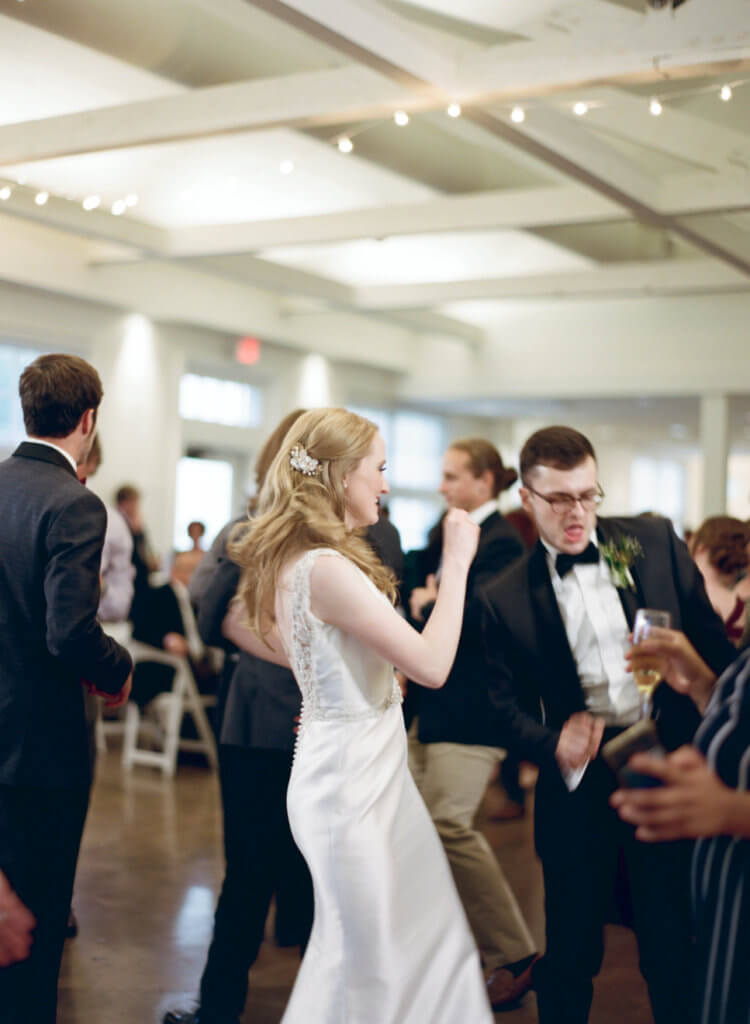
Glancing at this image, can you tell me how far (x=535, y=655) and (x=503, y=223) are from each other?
5.28m

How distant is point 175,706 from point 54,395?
5143 mm

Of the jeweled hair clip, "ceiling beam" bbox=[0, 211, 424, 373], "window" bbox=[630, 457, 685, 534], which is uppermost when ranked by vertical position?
"ceiling beam" bbox=[0, 211, 424, 373]

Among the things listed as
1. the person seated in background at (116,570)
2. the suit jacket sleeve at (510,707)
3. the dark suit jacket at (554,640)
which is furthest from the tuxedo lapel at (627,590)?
the person seated in background at (116,570)

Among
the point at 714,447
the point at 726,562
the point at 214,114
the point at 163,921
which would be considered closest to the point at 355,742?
the point at 163,921

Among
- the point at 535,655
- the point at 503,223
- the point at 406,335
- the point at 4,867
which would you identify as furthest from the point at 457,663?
the point at 406,335

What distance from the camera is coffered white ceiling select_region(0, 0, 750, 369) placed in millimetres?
4820

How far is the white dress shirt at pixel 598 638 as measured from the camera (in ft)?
9.05

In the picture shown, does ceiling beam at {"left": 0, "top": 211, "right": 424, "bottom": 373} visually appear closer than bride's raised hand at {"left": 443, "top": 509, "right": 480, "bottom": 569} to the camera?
No

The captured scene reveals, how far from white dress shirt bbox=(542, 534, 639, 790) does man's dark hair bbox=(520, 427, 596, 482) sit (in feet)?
0.62

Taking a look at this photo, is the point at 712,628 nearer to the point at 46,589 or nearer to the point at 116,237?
the point at 46,589

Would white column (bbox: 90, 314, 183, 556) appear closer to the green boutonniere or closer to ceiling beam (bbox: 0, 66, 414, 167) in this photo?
ceiling beam (bbox: 0, 66, 414, 167)

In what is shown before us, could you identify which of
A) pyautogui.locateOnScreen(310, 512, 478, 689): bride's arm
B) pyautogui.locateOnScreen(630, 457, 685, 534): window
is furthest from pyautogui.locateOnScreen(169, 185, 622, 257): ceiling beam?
pyautogui.locateOnScreen(630, 457, 685, 534): window

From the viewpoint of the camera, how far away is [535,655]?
2801 millimetres

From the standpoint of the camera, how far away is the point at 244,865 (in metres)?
3.32
